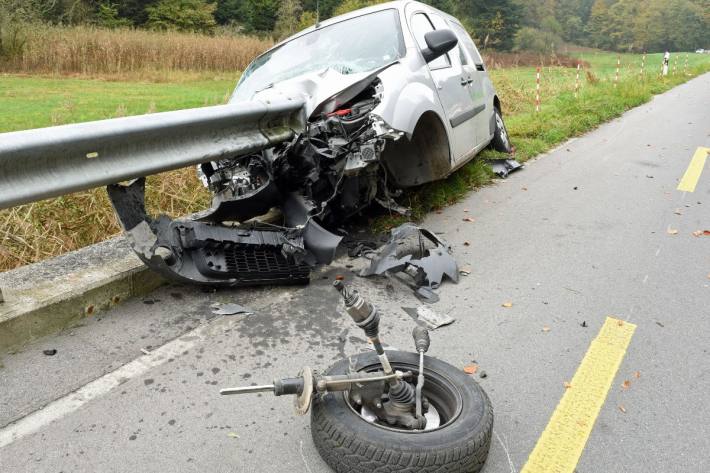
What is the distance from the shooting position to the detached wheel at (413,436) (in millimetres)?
2018

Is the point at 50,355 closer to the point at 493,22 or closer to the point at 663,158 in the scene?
the point at 663,158

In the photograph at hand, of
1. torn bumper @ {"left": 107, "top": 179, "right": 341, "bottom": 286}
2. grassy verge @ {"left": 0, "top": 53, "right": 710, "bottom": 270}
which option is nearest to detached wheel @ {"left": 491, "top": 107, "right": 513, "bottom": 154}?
grassy verge @ {"left": 0, "top": 53, "right": 710, "bottom": 270}

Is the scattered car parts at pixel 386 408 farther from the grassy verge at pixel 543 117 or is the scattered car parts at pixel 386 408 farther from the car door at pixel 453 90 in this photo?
the car door at pixel 453 90

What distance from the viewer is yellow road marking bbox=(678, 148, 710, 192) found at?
671cm

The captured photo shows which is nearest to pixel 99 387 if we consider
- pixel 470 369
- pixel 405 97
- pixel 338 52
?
pixel 470 369

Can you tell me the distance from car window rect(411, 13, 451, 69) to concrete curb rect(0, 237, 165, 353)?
3136 millimetres

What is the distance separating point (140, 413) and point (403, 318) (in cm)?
162

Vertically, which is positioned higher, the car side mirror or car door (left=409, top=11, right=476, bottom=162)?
the car side mirror

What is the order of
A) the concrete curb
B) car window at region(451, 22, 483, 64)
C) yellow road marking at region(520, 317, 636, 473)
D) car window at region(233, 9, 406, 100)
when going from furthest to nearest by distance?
car window at region(451, 22, 483, 64)
car window at region(233, 9, 406, 100)
the concrete curb
yellow road marking at region(520, 317, 636, 473)

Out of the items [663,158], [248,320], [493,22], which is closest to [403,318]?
[248,320]

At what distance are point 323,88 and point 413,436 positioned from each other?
2.96 m

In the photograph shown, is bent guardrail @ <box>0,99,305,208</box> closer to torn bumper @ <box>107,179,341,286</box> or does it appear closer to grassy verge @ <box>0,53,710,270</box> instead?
torn bumper @ <box>107,179,341,286</box>

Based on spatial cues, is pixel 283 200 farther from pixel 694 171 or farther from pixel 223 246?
pixel 694 171

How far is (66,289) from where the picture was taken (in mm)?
3305
